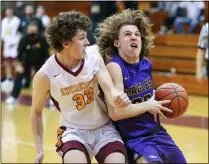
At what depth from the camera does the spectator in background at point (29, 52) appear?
10438mm

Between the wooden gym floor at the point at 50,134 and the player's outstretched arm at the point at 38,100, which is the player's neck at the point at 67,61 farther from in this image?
the wooden gym floor at the point at 50,134

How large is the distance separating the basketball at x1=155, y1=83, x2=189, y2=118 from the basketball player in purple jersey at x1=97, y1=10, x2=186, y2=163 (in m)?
0.06

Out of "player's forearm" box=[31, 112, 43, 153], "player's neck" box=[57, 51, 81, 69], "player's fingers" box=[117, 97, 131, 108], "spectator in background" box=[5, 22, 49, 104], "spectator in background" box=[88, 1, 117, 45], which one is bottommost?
"spectator in background" box=[5, 22, 49, 104]

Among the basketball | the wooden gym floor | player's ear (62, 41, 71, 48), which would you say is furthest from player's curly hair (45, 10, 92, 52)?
the wooden gym floor

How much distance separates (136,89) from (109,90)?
0.32m

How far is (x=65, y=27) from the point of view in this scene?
11.4 ft

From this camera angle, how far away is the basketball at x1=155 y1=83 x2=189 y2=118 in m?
3.66

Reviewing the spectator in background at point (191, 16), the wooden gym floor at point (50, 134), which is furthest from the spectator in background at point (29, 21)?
the spectator in background at point (191, 16)

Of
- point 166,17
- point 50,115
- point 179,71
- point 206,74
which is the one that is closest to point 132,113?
point 50,115

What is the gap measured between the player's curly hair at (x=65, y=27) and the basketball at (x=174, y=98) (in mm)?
759

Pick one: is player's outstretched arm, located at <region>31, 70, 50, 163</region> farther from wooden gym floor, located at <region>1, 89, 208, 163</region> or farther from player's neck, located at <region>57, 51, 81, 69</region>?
wooden gym floor, located at <region>1, 89, 208, 163</region>

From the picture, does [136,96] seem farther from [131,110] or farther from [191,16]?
[191,16]

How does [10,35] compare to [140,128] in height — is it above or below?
below

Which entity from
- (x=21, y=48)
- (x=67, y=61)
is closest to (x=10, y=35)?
(x=21, y=48)
